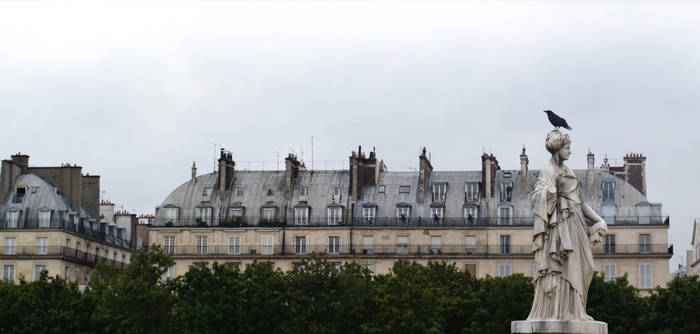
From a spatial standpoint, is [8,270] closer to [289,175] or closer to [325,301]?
[289,175]

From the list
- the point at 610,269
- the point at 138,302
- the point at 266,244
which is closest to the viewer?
the point at 138,302

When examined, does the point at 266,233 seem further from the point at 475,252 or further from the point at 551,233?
the point at 551,233

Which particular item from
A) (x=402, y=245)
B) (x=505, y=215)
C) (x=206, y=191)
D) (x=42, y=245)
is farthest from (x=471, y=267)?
(x=42, y=245)

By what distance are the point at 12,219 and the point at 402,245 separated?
91.3 ft

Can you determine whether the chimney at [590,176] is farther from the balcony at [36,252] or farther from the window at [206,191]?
the balcony at [36,252]

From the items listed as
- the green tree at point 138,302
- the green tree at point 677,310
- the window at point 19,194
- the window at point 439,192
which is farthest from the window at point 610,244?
the window at point 19,194

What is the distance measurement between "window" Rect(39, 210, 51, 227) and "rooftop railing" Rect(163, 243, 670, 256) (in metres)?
8.58

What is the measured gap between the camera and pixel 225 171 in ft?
299

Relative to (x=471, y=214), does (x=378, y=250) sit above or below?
below

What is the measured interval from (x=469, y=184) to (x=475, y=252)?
552cm

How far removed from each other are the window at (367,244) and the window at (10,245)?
24.7 m

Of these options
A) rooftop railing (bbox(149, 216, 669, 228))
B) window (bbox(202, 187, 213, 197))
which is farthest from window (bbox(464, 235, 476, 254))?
window (bbox(202, 187, 213, 197))

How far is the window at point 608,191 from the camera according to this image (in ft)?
283

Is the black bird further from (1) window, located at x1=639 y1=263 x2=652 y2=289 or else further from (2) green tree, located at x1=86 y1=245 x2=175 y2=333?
(1) window, located at x1=639 y1=263 x2=652 y2=289
